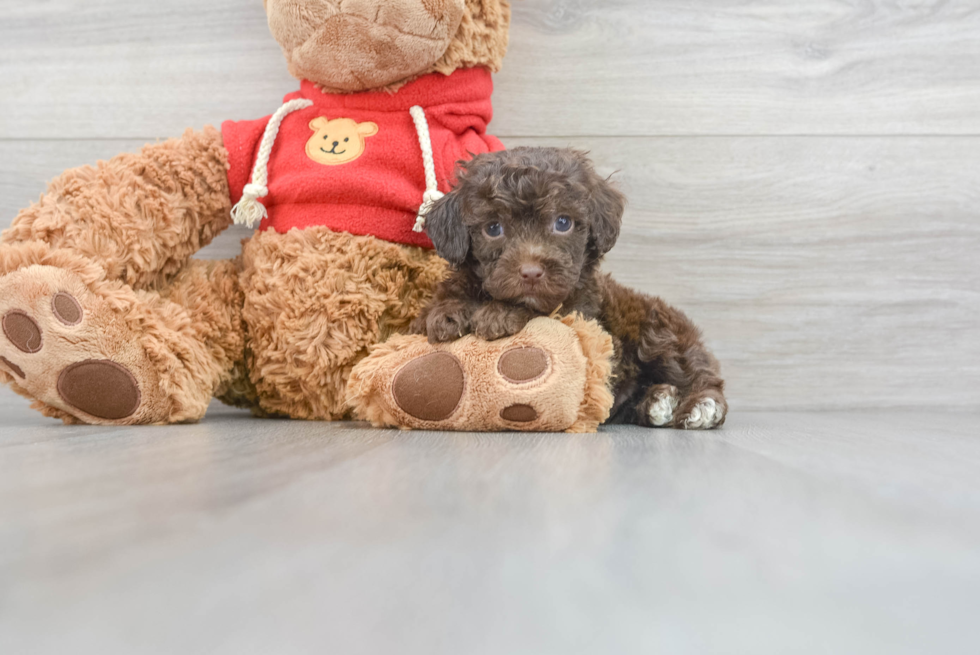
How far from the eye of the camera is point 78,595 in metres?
0.45

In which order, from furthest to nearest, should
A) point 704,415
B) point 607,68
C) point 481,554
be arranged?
1. point 607,68
2. point 704,415
3. point 481,554

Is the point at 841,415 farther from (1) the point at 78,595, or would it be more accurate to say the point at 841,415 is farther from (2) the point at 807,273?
(1) the point at 78,595

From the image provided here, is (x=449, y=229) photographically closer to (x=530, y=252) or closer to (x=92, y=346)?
(x=530, y=252)

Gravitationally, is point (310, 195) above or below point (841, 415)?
above

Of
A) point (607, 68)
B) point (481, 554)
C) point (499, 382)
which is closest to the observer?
point (481, 554)

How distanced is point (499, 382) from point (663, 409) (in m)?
0.38

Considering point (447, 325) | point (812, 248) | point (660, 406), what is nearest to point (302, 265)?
point (447, 325)

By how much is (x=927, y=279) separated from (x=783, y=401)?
453mm

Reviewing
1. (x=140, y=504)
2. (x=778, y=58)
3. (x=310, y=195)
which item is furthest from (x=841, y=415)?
(x=140, y=504)

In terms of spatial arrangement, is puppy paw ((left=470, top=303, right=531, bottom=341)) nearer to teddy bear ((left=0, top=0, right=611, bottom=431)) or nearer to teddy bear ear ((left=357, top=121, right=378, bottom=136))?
teddy bear ((left=0, top=0, right=611, bottom=431))

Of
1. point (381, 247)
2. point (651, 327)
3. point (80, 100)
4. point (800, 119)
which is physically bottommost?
point (651, 327)

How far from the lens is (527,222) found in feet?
3.87

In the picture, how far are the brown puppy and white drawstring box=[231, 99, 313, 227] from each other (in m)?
0.38

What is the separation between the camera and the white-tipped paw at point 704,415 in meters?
1.31
